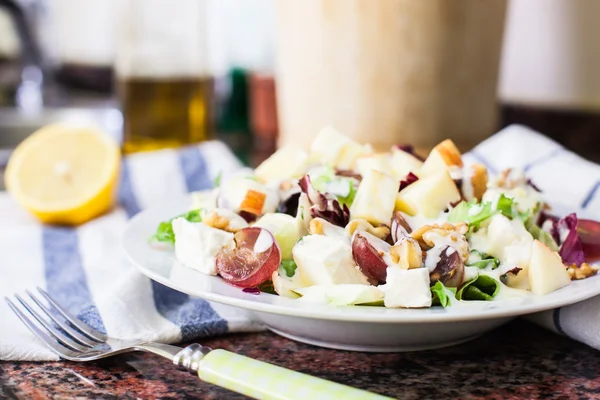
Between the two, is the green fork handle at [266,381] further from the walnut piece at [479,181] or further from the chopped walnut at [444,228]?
the walnut piece at [479,181]

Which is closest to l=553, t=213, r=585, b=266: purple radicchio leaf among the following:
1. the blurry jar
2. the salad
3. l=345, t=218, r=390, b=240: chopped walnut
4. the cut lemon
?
the salad

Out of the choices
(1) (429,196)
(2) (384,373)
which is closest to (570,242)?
(1) (429,196)

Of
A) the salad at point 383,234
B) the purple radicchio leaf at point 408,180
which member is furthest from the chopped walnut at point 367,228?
the purple radicchio leaf at point 408,180

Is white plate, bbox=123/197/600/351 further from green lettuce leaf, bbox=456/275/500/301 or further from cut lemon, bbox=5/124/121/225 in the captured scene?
cut lemon, bbox=5/124/121/225

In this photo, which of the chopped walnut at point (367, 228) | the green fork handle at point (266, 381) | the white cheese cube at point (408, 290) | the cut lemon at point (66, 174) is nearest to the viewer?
the green fork handle at point (266, 381)

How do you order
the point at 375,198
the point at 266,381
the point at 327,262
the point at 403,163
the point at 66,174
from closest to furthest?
1. the point at 266,381
2. the point at 327,262
3. the point at 375,198
4. the point at 403,163
5. the point at 66,174

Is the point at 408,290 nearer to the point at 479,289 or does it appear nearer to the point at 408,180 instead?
the point at 479,289
